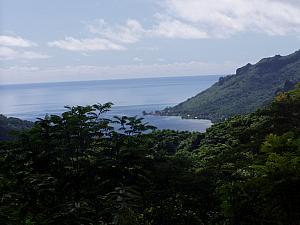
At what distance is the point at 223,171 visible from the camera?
20.0 meters

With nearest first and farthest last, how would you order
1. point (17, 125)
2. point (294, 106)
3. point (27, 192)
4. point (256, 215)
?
point (27, 192) < point (256, 215) < point (294, 106) < point (17, 125)

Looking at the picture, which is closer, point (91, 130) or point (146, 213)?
point (91, 130)

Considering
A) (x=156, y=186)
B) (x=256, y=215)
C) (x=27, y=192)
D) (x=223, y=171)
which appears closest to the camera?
(x=27, y=192)

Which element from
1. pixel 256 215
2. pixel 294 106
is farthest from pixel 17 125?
pixel 256 215

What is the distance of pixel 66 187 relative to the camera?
14.1 metres

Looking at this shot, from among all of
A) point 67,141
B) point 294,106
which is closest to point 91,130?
point 67,141

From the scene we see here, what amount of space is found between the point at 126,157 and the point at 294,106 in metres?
13.2

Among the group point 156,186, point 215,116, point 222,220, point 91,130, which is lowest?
point 215,116

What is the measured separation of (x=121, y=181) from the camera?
1480 cm

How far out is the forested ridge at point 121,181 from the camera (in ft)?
40.5

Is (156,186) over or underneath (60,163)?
underneath

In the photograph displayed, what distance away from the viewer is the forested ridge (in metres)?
12.3

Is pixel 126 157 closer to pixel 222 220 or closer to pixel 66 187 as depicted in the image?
pixel 66 187

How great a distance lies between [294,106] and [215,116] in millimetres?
158113
